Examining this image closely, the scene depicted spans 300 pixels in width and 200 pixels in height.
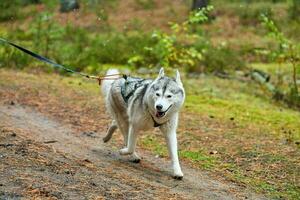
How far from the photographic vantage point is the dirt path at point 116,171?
5246 mm

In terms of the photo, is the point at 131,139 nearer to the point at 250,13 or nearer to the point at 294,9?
the point at 294,9

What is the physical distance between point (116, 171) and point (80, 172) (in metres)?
0.54

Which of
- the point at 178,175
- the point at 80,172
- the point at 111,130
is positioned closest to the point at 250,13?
the point at 111,130

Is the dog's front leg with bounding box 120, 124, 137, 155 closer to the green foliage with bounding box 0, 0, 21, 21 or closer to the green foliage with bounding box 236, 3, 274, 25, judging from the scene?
the green foliage with bounding box 0, 0, 21, 21

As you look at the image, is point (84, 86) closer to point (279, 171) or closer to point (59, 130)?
point (59, 130)

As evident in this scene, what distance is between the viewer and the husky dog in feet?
19.0

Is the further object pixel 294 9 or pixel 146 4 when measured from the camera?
pixel 146 4

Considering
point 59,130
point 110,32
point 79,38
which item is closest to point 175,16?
point 110,32

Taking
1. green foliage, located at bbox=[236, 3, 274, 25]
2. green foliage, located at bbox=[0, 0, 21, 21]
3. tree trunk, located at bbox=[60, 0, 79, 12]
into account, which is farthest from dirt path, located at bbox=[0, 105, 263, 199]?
tree trunk, located at bbox=[60, 0, 79, 12]

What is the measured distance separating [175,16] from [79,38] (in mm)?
6187

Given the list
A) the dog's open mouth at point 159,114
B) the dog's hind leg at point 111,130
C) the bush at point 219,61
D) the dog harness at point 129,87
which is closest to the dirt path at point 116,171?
the dog's hind leg at point 111,130

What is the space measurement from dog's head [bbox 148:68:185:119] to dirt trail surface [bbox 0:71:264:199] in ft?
2.48

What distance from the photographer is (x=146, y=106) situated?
19.9ft

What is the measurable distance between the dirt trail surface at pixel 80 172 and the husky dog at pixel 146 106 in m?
0.32
